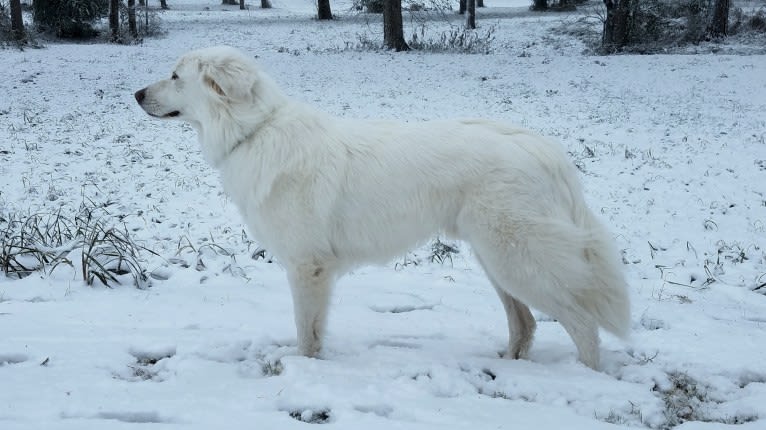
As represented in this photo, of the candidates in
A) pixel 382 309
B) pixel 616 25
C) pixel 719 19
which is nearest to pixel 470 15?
pixel 616 25

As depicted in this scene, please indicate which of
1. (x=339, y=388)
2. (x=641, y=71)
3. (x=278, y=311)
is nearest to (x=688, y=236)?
(x=278, y=311)

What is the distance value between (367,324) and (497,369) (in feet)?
3.62

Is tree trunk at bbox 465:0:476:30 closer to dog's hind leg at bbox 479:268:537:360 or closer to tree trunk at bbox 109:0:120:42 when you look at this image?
tree trunk at bbox 109:0:120:42

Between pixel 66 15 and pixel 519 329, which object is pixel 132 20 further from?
pixel 519 329

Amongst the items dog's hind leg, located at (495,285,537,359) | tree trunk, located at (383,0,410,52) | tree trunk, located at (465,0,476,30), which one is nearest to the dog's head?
dog's hind leg, located at (495,285,537,359)

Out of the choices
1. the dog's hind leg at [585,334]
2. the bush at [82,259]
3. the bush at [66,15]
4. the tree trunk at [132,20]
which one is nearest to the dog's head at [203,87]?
the bush at [82,259]

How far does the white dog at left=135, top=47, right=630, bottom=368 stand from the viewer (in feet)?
10.7

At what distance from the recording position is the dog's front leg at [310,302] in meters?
3.40

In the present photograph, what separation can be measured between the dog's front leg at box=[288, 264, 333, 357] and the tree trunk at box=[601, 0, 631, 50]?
19.1m

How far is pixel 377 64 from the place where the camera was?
17641 millimetres

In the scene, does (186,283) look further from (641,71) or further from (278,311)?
(641,71)

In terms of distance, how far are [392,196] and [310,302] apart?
0.76 meters

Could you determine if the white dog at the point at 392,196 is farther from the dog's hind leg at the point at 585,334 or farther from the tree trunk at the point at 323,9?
the tree trunk at the point at 323,9

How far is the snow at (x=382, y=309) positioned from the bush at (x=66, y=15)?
37.4 ft
